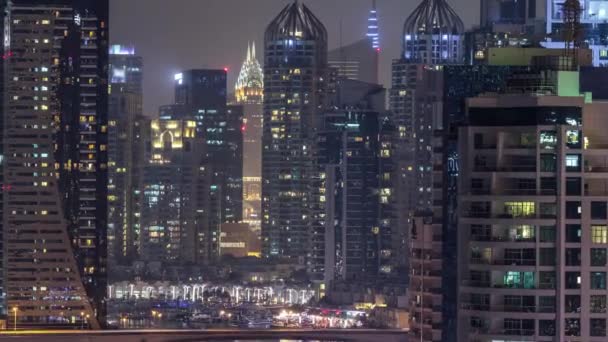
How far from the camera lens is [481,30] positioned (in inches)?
4178

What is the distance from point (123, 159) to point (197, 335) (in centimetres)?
6966

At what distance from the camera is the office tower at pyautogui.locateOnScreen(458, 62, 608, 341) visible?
4481 cm

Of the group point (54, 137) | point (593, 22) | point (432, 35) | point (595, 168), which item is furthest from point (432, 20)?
point (595, 168)

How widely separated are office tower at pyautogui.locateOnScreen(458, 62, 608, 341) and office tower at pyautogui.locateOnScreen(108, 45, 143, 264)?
399 feet

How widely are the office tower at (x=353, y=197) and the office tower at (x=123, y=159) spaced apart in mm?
16628

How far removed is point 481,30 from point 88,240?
33.1 metres

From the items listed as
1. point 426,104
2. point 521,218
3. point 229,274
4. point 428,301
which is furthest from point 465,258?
point 229,274

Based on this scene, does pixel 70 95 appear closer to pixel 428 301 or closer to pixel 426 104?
pixel 426 104

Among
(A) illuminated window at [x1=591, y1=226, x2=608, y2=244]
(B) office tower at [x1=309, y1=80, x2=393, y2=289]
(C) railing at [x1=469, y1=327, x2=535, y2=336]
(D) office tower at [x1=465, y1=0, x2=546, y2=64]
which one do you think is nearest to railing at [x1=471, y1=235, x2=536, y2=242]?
(A) illuminated window at [x1=591, y1=226, x2=608, y2=244]

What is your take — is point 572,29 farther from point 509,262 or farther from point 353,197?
point 353,197

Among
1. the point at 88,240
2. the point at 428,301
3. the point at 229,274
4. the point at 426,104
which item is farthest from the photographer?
the point at 229,274

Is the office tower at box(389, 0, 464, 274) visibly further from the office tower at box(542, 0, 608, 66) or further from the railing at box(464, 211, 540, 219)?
the railing at box(464, 211, 540, 219)

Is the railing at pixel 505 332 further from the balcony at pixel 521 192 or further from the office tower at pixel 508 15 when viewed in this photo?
the office tower at pixel 508 15

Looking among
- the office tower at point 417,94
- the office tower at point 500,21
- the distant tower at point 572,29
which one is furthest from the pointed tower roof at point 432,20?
the distant tower at point 572,29
